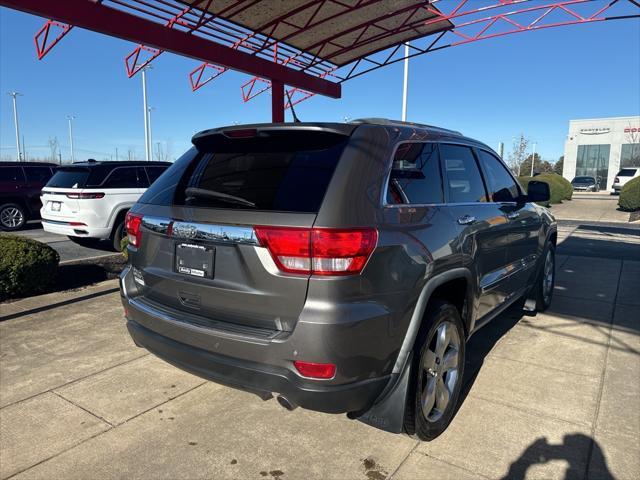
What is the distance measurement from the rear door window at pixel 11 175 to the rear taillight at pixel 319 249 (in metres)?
13.7

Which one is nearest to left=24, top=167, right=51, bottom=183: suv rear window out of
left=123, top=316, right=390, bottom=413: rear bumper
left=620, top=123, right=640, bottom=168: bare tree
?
left=123, top=316, right=390, bottom=413: rear bumper

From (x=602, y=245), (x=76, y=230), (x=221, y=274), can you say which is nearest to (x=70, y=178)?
(x=76, y=230)

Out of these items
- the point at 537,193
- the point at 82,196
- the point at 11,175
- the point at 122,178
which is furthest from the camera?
the point at 11,175

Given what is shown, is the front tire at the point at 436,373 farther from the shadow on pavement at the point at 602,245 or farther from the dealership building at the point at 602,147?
the dealership building at the point at 602,147

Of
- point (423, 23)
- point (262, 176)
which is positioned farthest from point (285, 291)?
point (423, 23)

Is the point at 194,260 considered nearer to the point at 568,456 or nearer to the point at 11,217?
the point at 568,456

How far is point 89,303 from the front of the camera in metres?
5.49

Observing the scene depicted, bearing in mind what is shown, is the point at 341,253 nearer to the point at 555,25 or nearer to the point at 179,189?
the point at 179,189

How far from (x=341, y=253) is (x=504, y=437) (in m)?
1.72

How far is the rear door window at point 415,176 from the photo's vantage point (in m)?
2.51

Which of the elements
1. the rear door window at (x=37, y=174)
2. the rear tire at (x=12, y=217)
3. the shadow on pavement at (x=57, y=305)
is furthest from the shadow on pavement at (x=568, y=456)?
the rear door window at (x=37, y=174)

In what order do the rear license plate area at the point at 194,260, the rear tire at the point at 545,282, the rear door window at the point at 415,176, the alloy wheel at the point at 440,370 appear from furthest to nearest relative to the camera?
1. the rear tire at the point at 545,282
2. the alloy wheel at the point at 440,370
3. the rear door window at the point at 415,176
4. the rear license plate area at the point at 194,260

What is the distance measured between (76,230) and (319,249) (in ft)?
24.5

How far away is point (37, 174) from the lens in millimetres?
13328
